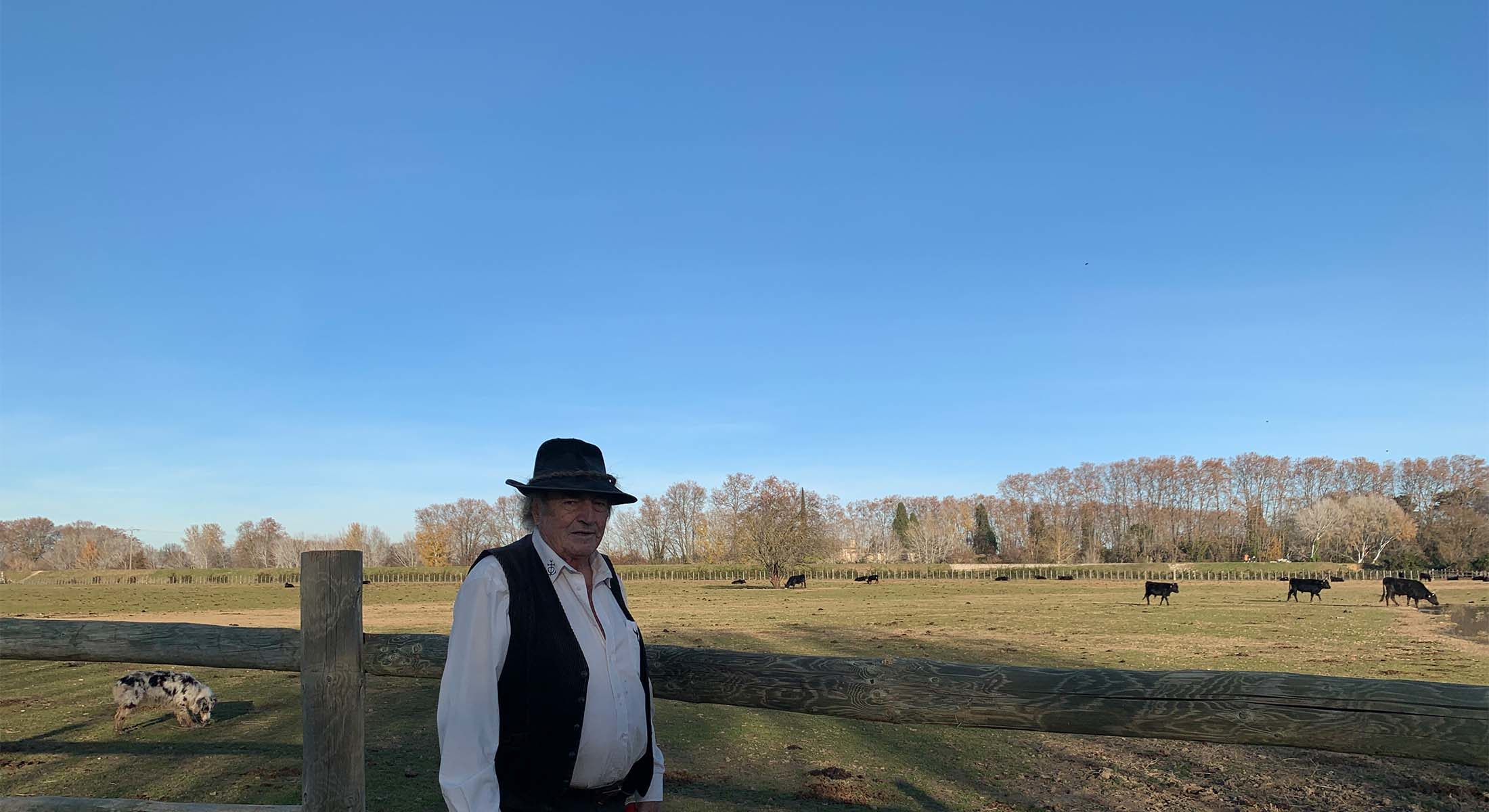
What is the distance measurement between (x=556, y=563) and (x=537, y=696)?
1.37 feet

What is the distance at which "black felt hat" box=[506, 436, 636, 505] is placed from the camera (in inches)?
118

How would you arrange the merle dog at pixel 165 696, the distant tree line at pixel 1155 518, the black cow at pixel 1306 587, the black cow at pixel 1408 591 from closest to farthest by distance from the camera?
the merle dog at pixel 165 696 → the black cow at pixel 1408 591 → the black cow at pixel 1306 587 → the distant tree line at pixel 1155 518

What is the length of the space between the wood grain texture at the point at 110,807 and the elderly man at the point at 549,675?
1.69 m

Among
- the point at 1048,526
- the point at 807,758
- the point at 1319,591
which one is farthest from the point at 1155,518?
the point at 807,758

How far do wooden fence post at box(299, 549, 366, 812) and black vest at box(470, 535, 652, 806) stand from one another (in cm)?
138

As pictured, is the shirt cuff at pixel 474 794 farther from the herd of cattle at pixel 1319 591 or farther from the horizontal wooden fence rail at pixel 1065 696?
the herd of cattle at pixel 1319 591

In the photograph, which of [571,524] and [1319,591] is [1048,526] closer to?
[1319,591]

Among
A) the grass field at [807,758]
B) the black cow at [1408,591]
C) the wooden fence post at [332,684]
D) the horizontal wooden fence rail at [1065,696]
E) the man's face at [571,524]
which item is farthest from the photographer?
the black cow at [1408,591]

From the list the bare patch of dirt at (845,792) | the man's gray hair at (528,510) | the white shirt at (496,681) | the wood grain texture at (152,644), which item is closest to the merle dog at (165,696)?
the wood grain texture at (152,644)

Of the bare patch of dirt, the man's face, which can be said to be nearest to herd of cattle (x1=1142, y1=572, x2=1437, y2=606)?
the bare patch of dirt

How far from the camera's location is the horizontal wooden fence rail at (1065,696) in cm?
310

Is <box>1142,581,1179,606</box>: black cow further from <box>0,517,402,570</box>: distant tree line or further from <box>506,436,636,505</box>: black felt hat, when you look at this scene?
<box>0,517,402,570</box>: distant tree line

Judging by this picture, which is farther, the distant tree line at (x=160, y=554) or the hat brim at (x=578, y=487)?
the distant tree line at (x=160, y=554)

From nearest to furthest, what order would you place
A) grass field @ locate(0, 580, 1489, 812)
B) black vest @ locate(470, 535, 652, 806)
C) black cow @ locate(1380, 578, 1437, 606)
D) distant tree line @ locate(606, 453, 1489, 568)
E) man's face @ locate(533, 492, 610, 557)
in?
black vest @ locate(470, 535, 652, 806)
man's face @ locate(533, 492, 610, 557)
grass field @ locate(0, 580, 1489, 812)
black cow @ locate(1380, 578, 1437, 606)
distant tree line @ locate(606, 453, 1489, 568)
